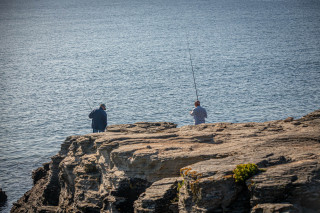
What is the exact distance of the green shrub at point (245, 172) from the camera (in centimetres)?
1196

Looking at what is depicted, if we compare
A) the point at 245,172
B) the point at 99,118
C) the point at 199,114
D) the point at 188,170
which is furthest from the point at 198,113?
the point at 245,172

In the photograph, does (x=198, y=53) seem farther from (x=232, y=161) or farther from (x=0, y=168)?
(x=232, y=161)

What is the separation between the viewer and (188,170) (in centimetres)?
1291

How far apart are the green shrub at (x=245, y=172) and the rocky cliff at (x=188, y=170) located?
16cm

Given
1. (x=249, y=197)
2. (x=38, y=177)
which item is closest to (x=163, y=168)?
(x=249, y=197)

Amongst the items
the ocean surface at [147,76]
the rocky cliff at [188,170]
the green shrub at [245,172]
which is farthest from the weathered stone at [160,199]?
the ocean surface at [147,76]

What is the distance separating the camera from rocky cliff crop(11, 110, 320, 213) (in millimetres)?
11461

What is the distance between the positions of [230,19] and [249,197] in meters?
125

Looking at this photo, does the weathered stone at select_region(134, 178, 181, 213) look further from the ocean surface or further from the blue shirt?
the ocean surface

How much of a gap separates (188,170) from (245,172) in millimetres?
1939

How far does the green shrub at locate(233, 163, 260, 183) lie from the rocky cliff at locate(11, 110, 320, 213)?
0.53 feet

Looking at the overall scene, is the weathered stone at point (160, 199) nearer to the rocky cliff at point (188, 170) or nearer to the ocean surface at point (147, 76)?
the rocky cliff at point (188, 170)

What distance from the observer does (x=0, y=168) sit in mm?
31750

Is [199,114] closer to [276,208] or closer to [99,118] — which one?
[99,118]
